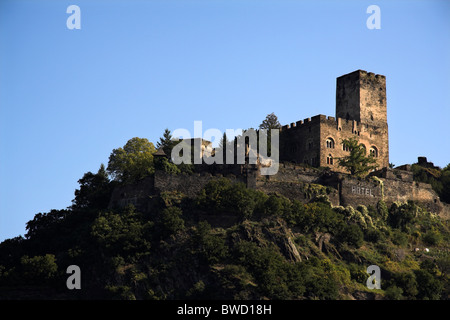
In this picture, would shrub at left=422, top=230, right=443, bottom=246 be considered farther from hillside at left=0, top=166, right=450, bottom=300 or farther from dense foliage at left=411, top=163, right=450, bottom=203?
dense foliage at left=411, top=163, right=450, bottom=203

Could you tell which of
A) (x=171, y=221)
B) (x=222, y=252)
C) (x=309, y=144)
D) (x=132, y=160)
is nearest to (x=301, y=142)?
(x=309, y=144)

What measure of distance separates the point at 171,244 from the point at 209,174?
8.62m

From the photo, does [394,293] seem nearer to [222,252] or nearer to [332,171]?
[222,252]

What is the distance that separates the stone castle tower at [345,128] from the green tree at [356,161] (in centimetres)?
151

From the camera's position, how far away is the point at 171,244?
8794 centimetres

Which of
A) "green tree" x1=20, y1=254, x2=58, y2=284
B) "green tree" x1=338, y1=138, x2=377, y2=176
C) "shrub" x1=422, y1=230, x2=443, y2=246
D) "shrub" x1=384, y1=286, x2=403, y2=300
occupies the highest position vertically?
"green tree" x1=338, y1=138, x2=377, y2=176

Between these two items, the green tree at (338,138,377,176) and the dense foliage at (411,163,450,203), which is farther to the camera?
the dense foliage at (411,163,450,203)

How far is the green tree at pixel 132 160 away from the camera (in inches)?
3844

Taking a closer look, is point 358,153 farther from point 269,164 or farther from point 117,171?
point 117,171

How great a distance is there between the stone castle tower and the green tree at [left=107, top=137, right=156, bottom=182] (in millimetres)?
15673

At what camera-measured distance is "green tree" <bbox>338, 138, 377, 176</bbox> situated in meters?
103

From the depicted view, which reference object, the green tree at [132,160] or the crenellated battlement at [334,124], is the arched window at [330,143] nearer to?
the crenellated battlement at [334,124]

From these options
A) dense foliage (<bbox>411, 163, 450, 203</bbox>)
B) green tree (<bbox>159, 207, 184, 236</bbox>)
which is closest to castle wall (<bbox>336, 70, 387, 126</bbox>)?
dense foliage (<bbox>411, 163, 450, 203</bbox>)

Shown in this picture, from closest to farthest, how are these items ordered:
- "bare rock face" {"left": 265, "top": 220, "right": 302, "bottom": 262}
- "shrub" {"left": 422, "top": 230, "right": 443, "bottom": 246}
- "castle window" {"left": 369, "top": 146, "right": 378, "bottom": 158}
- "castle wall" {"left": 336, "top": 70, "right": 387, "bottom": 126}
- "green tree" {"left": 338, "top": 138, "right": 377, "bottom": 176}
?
"bare rock face" {"left": 265, "top": 220, "right": 302, "bottom": 262} < "shrub" {"left": 422, "top": 230, "right": 443, "bottom": 246} < "green tree" {"left": 338, "top": 138, "right": 377, "bottom": 176} < "castle window" {"left": 369, "top": 146, "right": 378, "bottom": 158} < "castle wall" {"left": 336, "top": 70, "right": 387, "bottom": 126}
